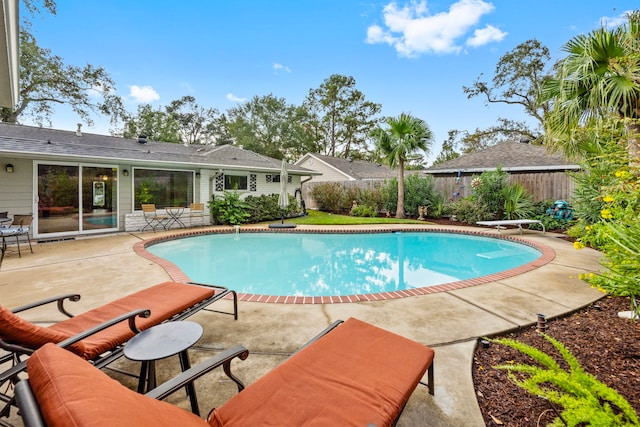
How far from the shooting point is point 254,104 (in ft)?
118

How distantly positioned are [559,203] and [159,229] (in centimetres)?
1516

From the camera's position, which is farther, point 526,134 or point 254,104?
point 254,104

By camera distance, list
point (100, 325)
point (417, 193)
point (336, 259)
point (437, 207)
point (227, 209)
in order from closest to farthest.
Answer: point (100, 325) < point (336, 259) < point (227, 209) < point (437, 207) < point (417, 193)

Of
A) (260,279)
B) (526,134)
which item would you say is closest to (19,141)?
(260,279)

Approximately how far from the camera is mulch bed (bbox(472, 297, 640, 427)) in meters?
2.17

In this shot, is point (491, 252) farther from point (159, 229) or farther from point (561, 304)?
point (159, 229)

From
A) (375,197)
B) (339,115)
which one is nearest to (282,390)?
(375,197)

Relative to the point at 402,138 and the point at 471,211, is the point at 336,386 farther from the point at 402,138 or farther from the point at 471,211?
the point at 402,138

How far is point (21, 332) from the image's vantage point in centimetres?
192

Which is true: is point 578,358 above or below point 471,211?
below

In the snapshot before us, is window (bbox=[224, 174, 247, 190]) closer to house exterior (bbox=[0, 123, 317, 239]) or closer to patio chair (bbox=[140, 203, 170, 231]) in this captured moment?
house exterior (bbox=[0, 123, 317, 239])

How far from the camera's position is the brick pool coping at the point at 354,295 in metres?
4.40

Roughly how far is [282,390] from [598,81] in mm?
7305

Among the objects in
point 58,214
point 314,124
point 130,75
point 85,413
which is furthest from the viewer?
point 314,124
